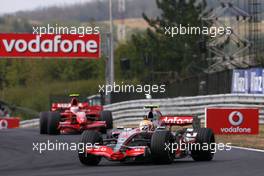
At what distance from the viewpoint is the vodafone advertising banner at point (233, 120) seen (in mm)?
23812

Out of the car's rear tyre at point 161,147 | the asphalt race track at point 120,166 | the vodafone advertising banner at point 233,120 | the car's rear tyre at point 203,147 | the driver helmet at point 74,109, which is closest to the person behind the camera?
the asphalt race track at point 120,166

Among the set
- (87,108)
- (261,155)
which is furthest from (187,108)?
(261,155)

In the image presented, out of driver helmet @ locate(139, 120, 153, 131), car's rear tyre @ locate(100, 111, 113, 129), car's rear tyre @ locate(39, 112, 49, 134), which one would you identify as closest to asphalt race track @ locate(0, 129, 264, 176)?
driver helmet @ locate(139, 120, 153, 131)

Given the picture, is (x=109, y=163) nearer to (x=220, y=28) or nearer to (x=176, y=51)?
(x=220, y=28)

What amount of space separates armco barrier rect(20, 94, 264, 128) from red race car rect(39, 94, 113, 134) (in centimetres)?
280

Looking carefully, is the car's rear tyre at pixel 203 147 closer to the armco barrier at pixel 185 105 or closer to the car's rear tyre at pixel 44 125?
the armco barrier at pixel 185 105

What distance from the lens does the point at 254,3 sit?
41.8 metres

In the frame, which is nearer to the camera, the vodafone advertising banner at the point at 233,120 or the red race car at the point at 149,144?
the red race car at the point at 149,144

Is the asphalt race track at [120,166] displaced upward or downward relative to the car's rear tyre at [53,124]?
downward

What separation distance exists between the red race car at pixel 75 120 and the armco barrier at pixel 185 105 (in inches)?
110

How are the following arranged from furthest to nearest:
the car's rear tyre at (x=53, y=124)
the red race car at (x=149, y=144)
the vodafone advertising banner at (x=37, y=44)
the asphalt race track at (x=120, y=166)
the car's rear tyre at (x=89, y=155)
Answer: the vodafone advertising banner at (x=37, y=44), the car's rear tyre at (x=53, y=124), the car's rear tyre at (x=89, y=155), the red race car at (x=149, y=144), the asphalt race track at (x=120, y=166)

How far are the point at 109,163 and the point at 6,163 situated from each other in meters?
1.93

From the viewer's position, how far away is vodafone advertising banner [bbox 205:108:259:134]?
78.1 ft

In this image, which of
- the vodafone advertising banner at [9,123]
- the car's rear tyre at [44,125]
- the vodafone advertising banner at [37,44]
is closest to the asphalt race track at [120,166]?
the car's rear tyre at [44,125]
